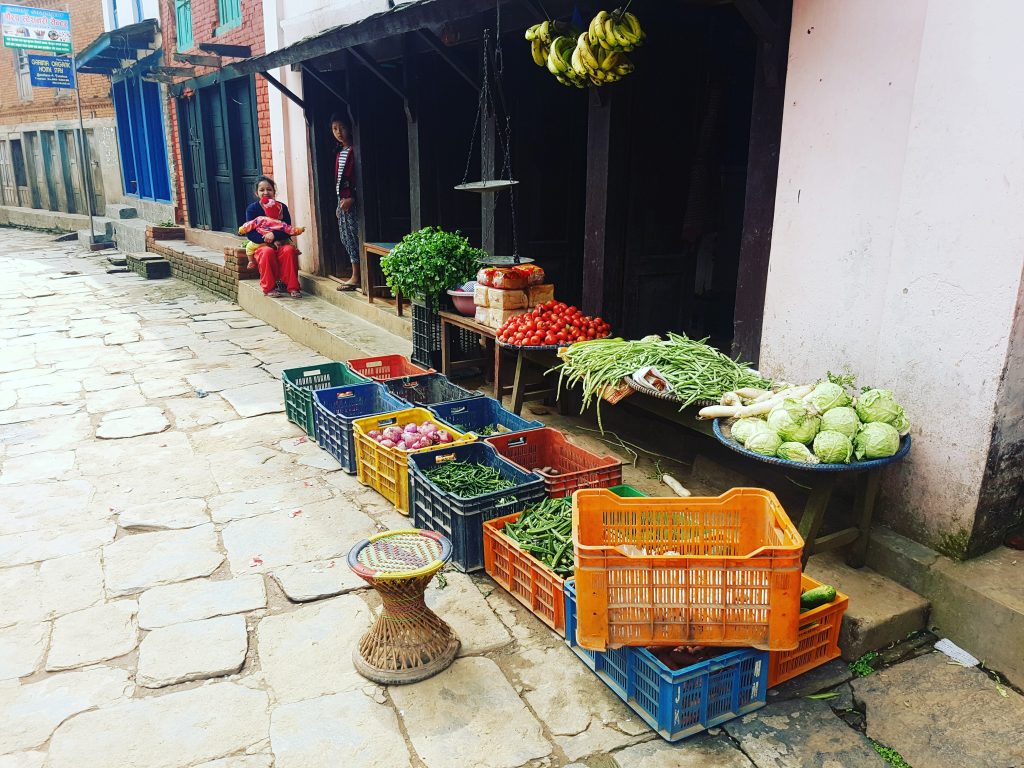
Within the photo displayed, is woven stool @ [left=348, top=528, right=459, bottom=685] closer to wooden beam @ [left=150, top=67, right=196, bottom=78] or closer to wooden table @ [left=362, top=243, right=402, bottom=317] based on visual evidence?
wooden table @ [left=362, top=243, right=402, bottom=317]

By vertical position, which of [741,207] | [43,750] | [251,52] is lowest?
[43,750]

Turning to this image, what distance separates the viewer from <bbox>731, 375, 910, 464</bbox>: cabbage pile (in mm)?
3459

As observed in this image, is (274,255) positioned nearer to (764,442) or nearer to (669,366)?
(669,366)

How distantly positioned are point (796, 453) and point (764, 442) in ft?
0.50

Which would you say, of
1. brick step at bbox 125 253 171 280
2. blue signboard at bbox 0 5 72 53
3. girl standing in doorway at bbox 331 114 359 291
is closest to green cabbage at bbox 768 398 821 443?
girl standing in doorway at bbox 331 114 359 291

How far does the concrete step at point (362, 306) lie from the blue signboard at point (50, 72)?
15.0 m

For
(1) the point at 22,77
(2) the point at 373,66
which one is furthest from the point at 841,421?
(1) the point at 22,77

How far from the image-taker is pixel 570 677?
3.38 meters

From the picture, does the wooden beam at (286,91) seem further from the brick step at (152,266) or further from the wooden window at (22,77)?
the wooden window at (22,77)

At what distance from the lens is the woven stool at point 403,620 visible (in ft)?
10.7

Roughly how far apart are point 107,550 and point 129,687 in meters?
1.43

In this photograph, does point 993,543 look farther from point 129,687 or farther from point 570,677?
point 129,687

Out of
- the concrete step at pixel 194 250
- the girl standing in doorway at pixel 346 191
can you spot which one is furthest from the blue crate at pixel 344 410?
the concrete step at pixel 194 250

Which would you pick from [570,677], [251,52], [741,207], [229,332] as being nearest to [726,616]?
[570,677]
